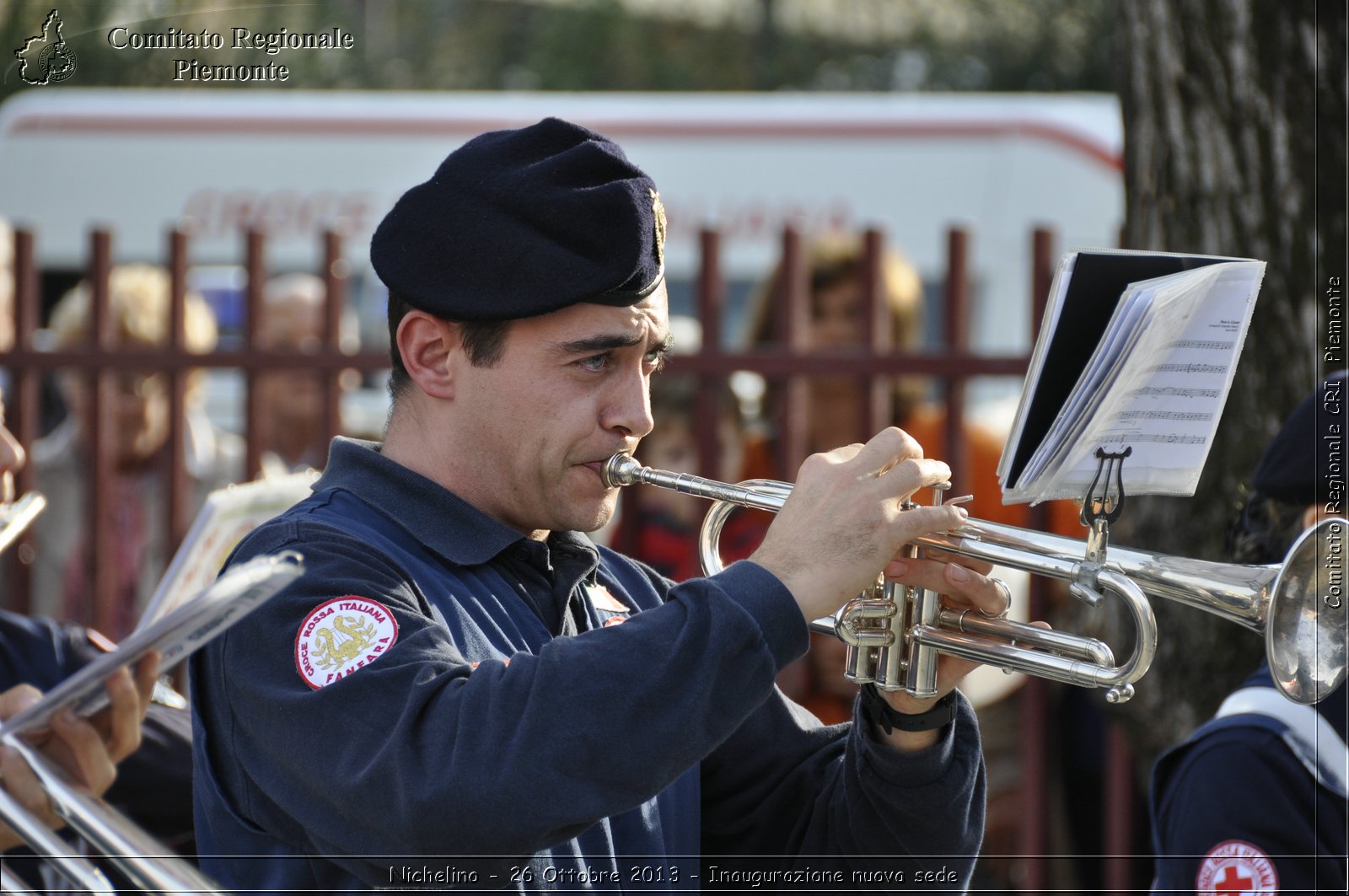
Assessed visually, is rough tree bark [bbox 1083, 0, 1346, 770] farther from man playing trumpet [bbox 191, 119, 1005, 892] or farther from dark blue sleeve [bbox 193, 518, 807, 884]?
dark blue sleeve [bbox 193, 518, 807, 884]

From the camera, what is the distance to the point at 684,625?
1842 mm

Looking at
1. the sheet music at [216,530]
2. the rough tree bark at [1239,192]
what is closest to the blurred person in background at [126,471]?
the sheet music at [216,530]

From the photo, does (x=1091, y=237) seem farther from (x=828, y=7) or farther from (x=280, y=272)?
(x=828, y=7)

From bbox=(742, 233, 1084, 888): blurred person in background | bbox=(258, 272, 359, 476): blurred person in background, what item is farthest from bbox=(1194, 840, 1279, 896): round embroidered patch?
bbox=(258, 272, 359, 476): blurred person in background

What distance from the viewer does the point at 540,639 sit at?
2.22 m

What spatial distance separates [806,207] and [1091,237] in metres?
1.67

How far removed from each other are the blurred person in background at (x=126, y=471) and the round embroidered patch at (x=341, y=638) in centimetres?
298

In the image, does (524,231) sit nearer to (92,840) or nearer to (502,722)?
(502,722)

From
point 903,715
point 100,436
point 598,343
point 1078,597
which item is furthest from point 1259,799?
point 100,436

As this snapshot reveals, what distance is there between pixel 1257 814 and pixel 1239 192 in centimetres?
175

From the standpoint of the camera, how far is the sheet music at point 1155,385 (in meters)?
2.05

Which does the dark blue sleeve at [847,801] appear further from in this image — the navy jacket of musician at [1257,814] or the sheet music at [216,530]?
the sheet music at [216,530]

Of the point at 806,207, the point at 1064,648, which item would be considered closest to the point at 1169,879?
the point at 1064,648

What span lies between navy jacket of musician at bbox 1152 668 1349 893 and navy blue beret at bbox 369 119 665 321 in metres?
1.23
